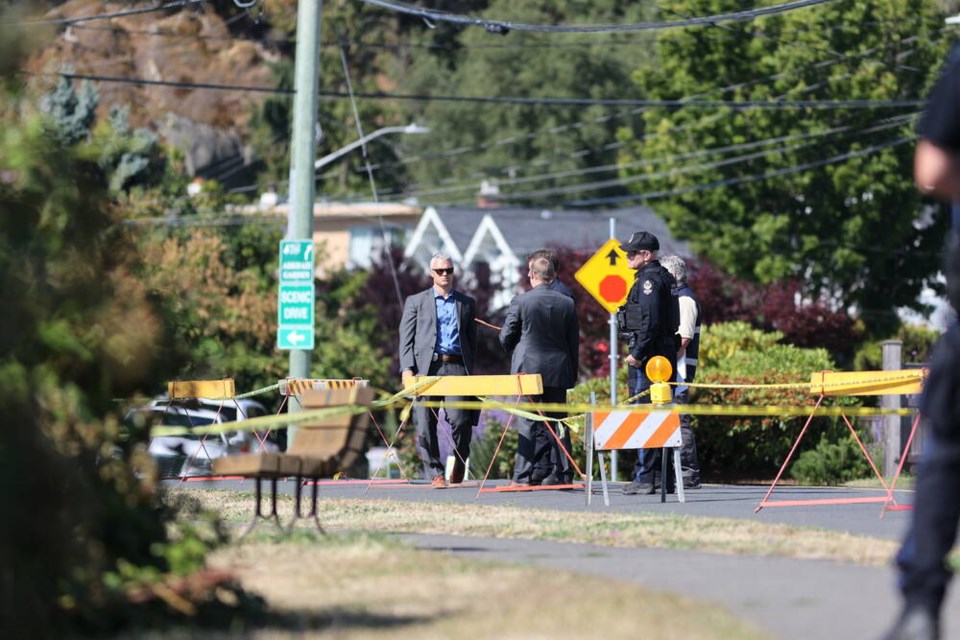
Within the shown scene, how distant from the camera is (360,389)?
10.8 m

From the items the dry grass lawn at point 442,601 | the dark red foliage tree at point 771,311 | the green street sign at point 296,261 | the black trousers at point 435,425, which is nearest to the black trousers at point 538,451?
the black trousers at point 435,425

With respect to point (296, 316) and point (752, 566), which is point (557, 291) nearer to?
point (296, 316)

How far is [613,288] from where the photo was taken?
20094 mm

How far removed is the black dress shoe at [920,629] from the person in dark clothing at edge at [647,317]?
865 centimetres

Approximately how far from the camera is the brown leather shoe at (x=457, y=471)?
17266 millimetres

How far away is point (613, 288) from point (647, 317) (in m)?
4.60

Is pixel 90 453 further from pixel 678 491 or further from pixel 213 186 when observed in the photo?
pixel 213 186

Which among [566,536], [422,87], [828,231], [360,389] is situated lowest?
[566,536]

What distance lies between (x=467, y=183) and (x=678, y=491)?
66.7 m

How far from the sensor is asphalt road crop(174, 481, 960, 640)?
7758mm

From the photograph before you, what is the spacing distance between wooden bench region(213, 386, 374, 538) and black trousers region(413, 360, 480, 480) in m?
5.65

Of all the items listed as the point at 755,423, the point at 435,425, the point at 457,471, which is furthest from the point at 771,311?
the point at 457,471

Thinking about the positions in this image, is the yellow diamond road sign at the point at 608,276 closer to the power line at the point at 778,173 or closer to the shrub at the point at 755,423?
the shrub at the point at 755,423

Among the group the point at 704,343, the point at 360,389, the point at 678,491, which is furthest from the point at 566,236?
the point at 360,389
